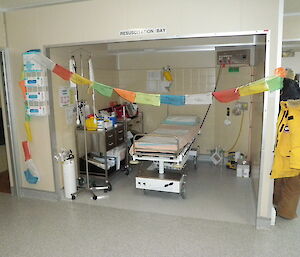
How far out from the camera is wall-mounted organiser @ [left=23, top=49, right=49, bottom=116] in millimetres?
3512

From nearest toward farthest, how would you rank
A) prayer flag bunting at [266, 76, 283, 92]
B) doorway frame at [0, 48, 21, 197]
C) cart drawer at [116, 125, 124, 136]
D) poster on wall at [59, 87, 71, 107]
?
1. prayer flag bunting at [266, 76, 283, 92]
2. doorway frame at [0, 48, 21, 197]
3. poster on wall at [59, 87, 71, 107]
4. cart drawer at [116, 125, 124, 136]

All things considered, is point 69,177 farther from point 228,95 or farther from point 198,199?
point 228,95

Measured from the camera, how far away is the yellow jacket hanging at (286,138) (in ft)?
9.02

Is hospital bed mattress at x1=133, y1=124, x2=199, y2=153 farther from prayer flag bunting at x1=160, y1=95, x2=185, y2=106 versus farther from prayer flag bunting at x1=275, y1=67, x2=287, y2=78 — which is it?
prayer flag bunting at x1=275, y1=67, x2=287, y2=78

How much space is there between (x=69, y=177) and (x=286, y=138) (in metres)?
2.90

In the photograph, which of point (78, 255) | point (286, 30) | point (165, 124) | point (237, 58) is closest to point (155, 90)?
point (165, 124)

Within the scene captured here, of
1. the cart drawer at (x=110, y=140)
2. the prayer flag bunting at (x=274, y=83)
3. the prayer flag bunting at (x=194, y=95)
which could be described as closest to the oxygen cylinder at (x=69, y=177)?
the cart drawer at (x=110, y=140)

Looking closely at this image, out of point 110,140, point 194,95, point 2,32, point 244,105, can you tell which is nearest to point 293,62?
point 244,105

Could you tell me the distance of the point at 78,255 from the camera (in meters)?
2.64

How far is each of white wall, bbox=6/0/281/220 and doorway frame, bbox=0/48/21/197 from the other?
0.24ft

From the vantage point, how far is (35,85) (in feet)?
11.6

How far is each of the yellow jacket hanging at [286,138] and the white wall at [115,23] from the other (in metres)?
0.09

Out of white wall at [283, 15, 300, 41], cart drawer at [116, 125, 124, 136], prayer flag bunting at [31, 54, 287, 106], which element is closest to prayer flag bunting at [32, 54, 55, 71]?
prayer flag bunting at [31, 54, 287, 106]

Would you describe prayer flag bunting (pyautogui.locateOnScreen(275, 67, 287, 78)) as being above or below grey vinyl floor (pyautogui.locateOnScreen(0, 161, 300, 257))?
above
